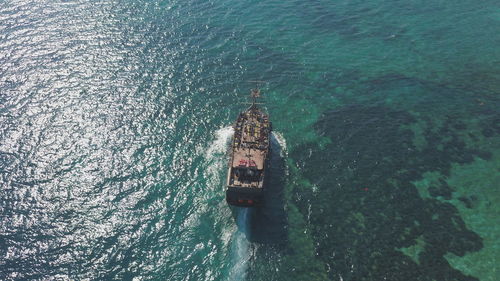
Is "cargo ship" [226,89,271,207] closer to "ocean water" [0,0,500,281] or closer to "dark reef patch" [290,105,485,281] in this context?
"ocean water" [0,0,500,281]

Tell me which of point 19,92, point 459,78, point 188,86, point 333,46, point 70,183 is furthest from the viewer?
point 333,46

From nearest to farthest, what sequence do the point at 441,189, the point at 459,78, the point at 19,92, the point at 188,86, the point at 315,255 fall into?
1. the point at 315,255
2. the point at 441,189
3. the point at 19,92
4. the point at 188,86
5. the point at 459,78

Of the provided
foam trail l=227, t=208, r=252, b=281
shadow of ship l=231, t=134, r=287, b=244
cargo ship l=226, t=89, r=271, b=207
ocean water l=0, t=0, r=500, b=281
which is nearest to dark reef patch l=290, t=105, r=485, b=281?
ocean water l=0, t=0, r=500, b=281

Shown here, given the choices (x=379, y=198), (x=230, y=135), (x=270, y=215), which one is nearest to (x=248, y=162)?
(x=270, y=215)

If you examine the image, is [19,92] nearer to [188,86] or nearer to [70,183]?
[70,183]

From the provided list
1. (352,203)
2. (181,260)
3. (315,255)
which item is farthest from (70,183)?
(352,203)
